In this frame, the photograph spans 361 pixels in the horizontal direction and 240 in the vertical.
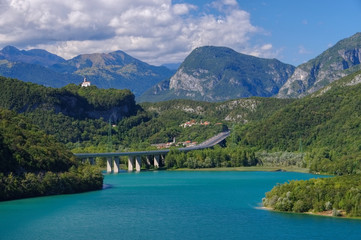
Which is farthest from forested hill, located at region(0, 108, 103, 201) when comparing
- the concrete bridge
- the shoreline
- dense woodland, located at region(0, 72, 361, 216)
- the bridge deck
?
the shoreline

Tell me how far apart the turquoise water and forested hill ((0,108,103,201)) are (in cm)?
220

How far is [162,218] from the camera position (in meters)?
60.3

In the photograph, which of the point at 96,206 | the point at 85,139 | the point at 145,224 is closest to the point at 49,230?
the point at 145,224

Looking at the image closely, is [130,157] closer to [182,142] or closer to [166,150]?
[166,150]

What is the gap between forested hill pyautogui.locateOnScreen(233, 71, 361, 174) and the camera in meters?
124

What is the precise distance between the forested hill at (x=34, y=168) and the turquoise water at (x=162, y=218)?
2198 millimetres

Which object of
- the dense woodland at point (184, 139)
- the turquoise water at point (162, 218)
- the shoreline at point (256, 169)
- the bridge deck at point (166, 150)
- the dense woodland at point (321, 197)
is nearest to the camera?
the turquoise water at point (162, 218)

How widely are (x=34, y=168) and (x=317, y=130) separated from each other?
85.1m

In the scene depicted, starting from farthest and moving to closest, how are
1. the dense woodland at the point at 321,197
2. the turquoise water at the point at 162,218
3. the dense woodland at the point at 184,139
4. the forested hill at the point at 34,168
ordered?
the forested hill at the point at 34,168, the dense woodland at the point at 184,139, the dense woodland at the point at 321,197, the turquoise water at the point at 162,218

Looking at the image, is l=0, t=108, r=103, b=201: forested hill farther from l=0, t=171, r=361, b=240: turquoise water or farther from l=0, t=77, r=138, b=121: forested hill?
l=0, t=77, r=138, b=121: forested hill

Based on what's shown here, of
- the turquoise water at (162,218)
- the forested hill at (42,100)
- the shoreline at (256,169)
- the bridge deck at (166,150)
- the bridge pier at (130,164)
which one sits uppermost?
the forested hill at (42,100)

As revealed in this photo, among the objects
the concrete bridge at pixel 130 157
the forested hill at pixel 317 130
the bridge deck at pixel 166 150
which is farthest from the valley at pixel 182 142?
the bridge deck at pixel 166 150

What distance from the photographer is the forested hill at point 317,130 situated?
12400 centimetres

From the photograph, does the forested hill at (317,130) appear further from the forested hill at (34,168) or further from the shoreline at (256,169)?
the forested hill at (34,168)
